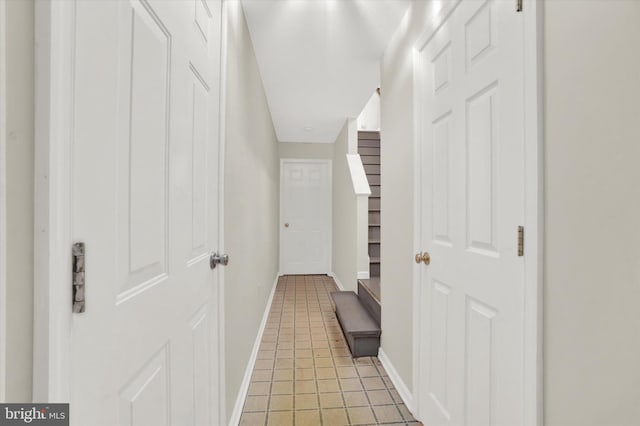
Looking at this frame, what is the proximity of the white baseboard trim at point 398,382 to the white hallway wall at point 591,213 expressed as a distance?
39.9 inches

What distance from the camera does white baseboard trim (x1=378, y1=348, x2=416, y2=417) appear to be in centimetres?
173

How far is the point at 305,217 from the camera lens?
5418 millimetres

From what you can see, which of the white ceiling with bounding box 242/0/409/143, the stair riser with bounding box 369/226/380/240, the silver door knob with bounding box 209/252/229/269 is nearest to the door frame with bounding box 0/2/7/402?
the silver door knob with bounding box 209/252/229/269

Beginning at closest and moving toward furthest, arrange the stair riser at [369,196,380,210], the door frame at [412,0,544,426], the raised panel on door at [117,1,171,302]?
the raised panel on door at [117,1,171,302] → the door frame at [412,0,544,426] → the stair riser at [369,196,380,210]

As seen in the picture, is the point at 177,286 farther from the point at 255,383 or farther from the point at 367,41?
the point at 367,41

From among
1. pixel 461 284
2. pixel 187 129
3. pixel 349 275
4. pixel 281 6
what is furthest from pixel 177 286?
pixel 349 275

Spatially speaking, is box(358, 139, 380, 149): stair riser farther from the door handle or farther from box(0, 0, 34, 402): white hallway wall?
box(0, 0, 34, 402): white hallway wall

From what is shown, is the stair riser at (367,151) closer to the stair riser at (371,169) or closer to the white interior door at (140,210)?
the stair riser at (371,169)

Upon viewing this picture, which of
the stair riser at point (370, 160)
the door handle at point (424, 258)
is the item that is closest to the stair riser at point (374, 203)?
the stair riser at point (370, 160)

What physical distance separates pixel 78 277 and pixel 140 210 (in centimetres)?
22

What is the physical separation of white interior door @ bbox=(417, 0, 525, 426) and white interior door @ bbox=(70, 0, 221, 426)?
104 centimetres

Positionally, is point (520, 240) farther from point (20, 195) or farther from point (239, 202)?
point (239, 202)

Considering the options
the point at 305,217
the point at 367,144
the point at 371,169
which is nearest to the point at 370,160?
the point at 371,169

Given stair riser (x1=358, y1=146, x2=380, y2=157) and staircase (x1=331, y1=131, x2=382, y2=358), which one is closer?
staircase (x1=331, y1=131, x2=382, y2=358)
